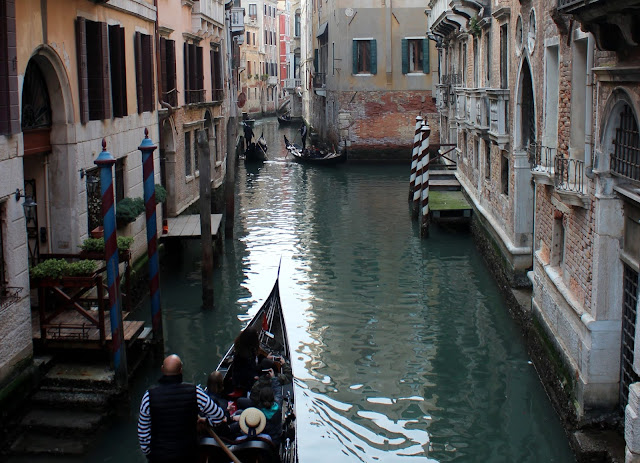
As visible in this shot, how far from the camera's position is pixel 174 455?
194 inches

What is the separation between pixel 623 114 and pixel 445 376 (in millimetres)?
3437

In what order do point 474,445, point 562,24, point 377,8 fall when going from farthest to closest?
1. point 377,8
2. point 562,24
3. point 474,445

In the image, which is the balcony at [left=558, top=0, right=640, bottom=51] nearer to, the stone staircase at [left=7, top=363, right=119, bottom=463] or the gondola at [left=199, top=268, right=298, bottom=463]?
the gondola at [left=199, top=268, right=298, bottom=463]

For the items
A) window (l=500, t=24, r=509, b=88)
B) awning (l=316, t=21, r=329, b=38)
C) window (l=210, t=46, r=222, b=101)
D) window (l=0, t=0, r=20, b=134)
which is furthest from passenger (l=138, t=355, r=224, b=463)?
awning (l=316, t=21, r=329, b=38)

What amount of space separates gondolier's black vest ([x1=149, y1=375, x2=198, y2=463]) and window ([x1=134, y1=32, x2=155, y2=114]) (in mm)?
7561

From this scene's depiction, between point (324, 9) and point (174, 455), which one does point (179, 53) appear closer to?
point (174, 455)

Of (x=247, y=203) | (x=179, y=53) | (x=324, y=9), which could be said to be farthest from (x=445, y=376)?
(x=324, y=9)

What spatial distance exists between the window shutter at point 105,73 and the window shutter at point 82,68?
49 centimetres

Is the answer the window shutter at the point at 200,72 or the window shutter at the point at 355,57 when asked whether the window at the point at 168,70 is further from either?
the window shutter at the point at 355,57

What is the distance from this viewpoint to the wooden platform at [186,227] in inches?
491

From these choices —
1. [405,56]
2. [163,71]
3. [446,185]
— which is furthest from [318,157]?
[163,71]

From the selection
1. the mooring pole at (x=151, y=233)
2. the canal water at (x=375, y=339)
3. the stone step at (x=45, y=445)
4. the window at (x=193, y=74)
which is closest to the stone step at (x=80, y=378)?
the canal water at (x=375, y=339)

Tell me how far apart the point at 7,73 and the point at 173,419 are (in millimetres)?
3317

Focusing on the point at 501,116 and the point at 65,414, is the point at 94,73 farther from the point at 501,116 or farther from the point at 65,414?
the point at 501,116
